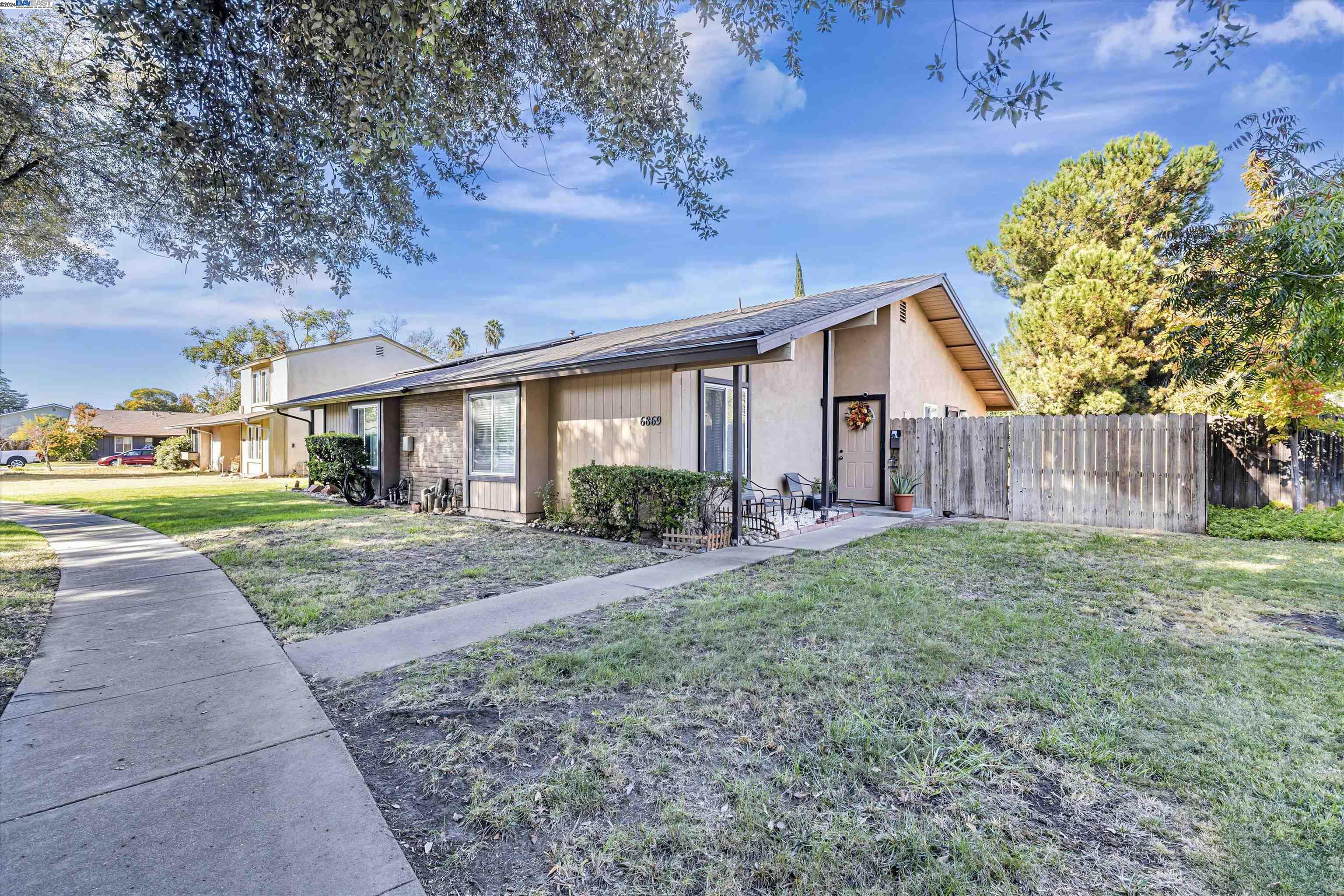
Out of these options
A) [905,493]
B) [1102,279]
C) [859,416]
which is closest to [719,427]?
[859,416]

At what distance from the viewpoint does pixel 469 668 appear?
3908mm

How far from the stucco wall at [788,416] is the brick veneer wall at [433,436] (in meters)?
6.26

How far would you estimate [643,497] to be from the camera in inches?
346

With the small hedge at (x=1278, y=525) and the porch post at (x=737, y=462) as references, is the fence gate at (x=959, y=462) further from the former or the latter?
the porch post at (x=737, y=462)

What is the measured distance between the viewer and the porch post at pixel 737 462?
8.02 meters

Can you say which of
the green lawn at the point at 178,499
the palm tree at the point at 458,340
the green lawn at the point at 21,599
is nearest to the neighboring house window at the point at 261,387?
the green lawn at the point at 178,499

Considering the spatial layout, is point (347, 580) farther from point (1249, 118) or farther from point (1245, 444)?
→ point (1245, 444)

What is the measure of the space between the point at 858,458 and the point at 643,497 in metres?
6.37

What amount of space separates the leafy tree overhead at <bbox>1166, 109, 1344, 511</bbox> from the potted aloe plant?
6.14m

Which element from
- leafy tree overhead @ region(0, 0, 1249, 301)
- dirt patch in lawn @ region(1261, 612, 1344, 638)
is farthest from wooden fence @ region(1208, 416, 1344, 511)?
leafy tree overhead @ region(0, 0, 1249, 301)

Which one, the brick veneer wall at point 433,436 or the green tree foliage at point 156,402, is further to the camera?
the green tree foliage at point 156,402

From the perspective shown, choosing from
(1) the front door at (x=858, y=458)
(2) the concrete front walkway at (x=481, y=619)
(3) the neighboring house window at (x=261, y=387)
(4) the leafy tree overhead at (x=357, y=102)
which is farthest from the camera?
(3) the neighboring house window at (x=261, y=387)

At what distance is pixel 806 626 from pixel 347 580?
490 cm

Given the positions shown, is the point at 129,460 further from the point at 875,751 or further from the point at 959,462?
the point at 875,751
